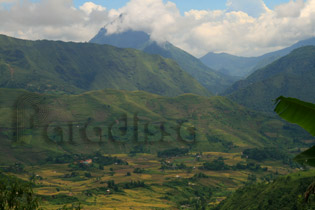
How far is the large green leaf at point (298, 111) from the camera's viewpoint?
9024 millimetres

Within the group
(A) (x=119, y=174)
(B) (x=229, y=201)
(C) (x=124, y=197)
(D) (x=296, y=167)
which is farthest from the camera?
(D) (x=296, y=167)

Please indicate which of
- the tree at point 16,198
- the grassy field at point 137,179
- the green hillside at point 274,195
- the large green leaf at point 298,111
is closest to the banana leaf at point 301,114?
the large green leaf at point 298,111

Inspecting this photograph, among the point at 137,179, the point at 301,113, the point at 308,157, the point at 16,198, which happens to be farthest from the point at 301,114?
the point at 137,179

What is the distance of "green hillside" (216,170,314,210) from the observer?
68.4 m

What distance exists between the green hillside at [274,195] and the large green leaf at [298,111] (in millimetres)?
59991

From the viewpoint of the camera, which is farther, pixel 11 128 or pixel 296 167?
pixel 11 128

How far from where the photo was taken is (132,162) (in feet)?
605

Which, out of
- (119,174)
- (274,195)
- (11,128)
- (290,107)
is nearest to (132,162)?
(119,174)

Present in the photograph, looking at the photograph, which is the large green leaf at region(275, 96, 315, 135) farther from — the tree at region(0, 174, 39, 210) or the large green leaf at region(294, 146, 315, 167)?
the tree at region(0, 174, 39, 210)

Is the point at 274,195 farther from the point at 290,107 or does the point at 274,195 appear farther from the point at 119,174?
the point at 119,174

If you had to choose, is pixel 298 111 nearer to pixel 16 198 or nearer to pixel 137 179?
pixel 16 198

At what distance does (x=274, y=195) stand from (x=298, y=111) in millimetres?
71691

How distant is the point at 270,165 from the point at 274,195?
362 feet

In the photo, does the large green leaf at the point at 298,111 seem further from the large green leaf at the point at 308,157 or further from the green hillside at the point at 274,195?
the green hillside at the point at 274,195
